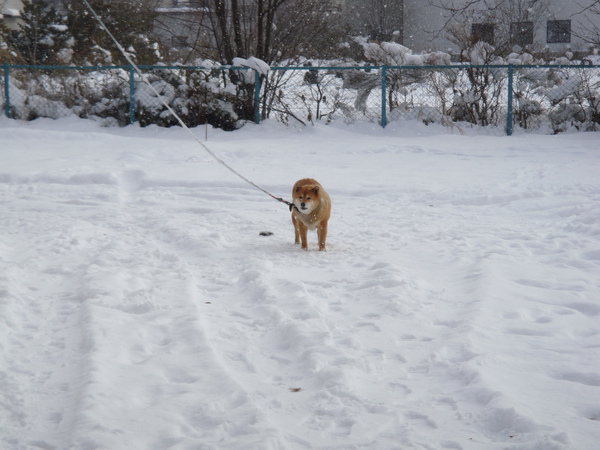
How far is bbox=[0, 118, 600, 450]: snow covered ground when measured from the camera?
8.80ft

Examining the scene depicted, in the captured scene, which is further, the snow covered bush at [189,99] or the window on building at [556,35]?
the window on building at [556,35]

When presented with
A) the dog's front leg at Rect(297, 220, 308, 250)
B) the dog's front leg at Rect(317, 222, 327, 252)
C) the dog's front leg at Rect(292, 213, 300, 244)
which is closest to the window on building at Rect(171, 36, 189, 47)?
the dog's front leg at Rect(292, 213, 300, 244)

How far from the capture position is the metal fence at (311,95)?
14.8 meters

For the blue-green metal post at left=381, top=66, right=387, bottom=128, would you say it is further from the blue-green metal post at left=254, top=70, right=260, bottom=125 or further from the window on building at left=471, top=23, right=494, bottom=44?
the blue-green metal post at left=254, top=70, right=260, bottom=125

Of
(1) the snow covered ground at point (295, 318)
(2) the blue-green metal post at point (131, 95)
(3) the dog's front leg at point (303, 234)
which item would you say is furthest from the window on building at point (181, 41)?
(3) the dog's front leg at point (303, 234)

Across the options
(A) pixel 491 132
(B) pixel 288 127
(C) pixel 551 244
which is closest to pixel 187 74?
(B) pixel 288 127

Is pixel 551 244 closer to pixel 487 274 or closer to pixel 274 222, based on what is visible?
pixel 487 274

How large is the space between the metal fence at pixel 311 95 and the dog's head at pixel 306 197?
386 inches

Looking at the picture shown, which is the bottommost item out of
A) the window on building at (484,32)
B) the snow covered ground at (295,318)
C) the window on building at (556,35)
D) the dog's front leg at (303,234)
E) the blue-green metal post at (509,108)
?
the snow covered ground at (295,318)

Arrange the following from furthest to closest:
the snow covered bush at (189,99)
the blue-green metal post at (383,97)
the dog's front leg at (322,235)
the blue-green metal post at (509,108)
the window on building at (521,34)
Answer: the window on building at (521,34) < the blue-green metal post at (383,97) < the snow covered bush at (189,99) < the blue-green metal post at (509,108) < the dog's front leg at (322,235)

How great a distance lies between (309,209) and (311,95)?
33.6ft

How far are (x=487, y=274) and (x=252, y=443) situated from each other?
2908 mm

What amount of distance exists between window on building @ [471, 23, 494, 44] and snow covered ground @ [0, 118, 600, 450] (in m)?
8.46

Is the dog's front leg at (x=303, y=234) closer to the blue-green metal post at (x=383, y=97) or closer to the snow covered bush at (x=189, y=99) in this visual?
the snow covered bush at (x=189, y=99)
